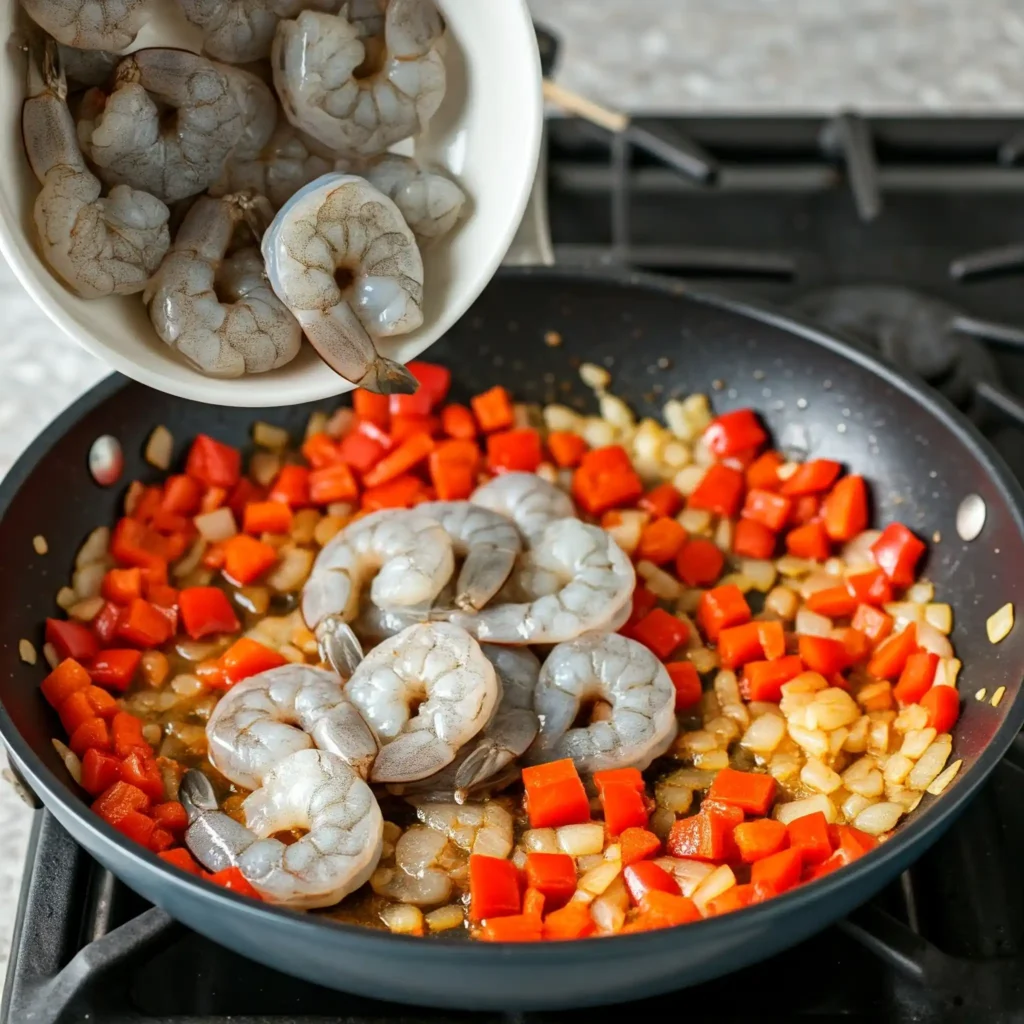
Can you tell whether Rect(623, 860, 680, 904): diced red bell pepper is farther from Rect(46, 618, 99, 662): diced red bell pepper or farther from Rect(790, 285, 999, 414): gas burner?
Rect(790, 285, 999, 414): gas burner

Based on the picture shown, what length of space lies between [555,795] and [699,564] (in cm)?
53

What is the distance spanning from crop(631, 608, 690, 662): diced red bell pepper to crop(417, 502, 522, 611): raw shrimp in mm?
211

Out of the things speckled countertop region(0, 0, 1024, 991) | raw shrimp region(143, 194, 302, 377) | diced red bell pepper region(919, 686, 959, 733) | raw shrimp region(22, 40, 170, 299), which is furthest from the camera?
speckled countertop region(0, 0, 1024, 991)

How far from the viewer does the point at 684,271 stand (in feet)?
7.79

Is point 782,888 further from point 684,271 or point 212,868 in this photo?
point 684,271

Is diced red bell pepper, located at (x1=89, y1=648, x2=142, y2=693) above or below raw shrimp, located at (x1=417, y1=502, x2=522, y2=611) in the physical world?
below

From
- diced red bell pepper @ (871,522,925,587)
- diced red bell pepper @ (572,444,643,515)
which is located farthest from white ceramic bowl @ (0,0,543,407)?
diced red bell pepper @ (871,522,925,587)

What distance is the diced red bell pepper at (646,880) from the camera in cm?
156

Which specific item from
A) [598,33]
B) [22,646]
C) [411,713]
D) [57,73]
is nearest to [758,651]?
[411,713]

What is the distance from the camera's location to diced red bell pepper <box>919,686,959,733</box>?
1.73 meters

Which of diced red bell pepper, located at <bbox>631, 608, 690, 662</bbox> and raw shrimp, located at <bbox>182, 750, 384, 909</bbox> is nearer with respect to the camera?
raw shrimp, located at <bbox>182, 750, 384, 909</bbox>

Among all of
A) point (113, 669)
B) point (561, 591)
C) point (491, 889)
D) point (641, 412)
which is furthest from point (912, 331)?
point (113, 669)

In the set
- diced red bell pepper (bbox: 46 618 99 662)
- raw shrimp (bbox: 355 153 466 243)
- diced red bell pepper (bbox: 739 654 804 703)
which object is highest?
raw shrimp (bbox: 355 153 466 243)

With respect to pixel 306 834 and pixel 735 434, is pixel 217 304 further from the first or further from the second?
pixel 735 434
